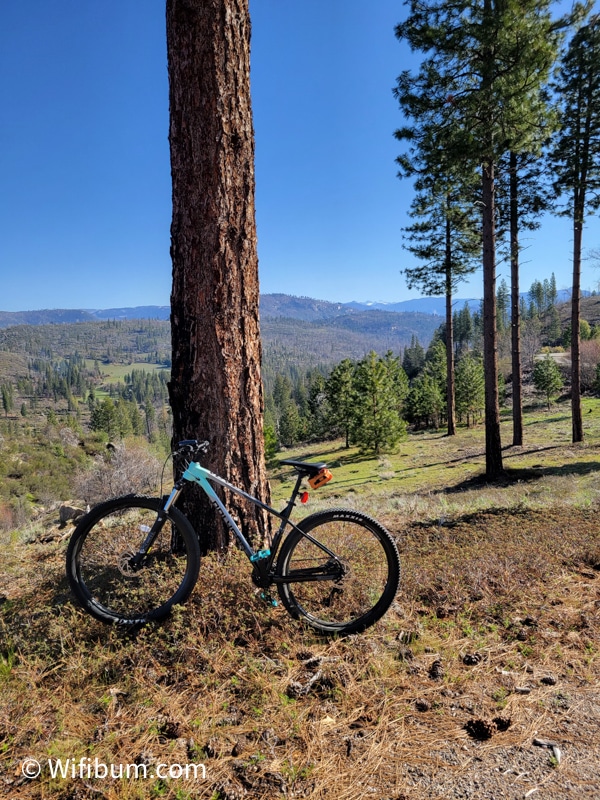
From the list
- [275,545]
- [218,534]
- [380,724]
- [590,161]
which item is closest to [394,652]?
[380,724]

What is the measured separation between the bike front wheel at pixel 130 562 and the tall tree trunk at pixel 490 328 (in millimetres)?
10387

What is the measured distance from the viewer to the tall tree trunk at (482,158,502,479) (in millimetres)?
11711

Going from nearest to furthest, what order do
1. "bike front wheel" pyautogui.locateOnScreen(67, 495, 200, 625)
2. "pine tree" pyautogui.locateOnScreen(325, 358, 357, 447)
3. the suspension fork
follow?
"bike front wheel" pyautogui.locateOnScreen(67, 495, 200, 625) → the suspension fork → "pine tree" pyautogui.locateOnScreen(325, 358, 357, 447)

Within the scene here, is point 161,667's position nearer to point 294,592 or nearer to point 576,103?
point 294,592

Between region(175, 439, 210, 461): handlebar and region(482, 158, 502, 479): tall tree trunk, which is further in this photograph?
region(482, 158, 502, 479): tall tree trunk

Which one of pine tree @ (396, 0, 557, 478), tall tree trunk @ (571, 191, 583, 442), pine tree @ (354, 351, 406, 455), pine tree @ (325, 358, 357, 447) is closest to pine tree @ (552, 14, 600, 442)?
tall tree trunk @ (571, 191, 583, 442)

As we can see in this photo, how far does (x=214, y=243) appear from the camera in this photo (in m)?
3.33

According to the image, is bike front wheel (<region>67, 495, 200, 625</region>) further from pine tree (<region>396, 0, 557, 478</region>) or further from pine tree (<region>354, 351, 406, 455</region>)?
pine tree (<region>354, 351, 406, 455</region>)

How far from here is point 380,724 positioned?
206 cm

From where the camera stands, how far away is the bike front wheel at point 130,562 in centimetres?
285

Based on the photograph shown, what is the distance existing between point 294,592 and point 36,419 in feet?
487

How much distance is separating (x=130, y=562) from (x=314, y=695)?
1585mm

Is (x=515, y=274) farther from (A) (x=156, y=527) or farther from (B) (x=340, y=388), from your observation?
(B) (x=340, y=388)

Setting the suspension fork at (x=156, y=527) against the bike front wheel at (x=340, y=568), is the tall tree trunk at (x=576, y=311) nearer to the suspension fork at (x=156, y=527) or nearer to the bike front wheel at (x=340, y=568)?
the bike front wheel at (x=340, y=568)
